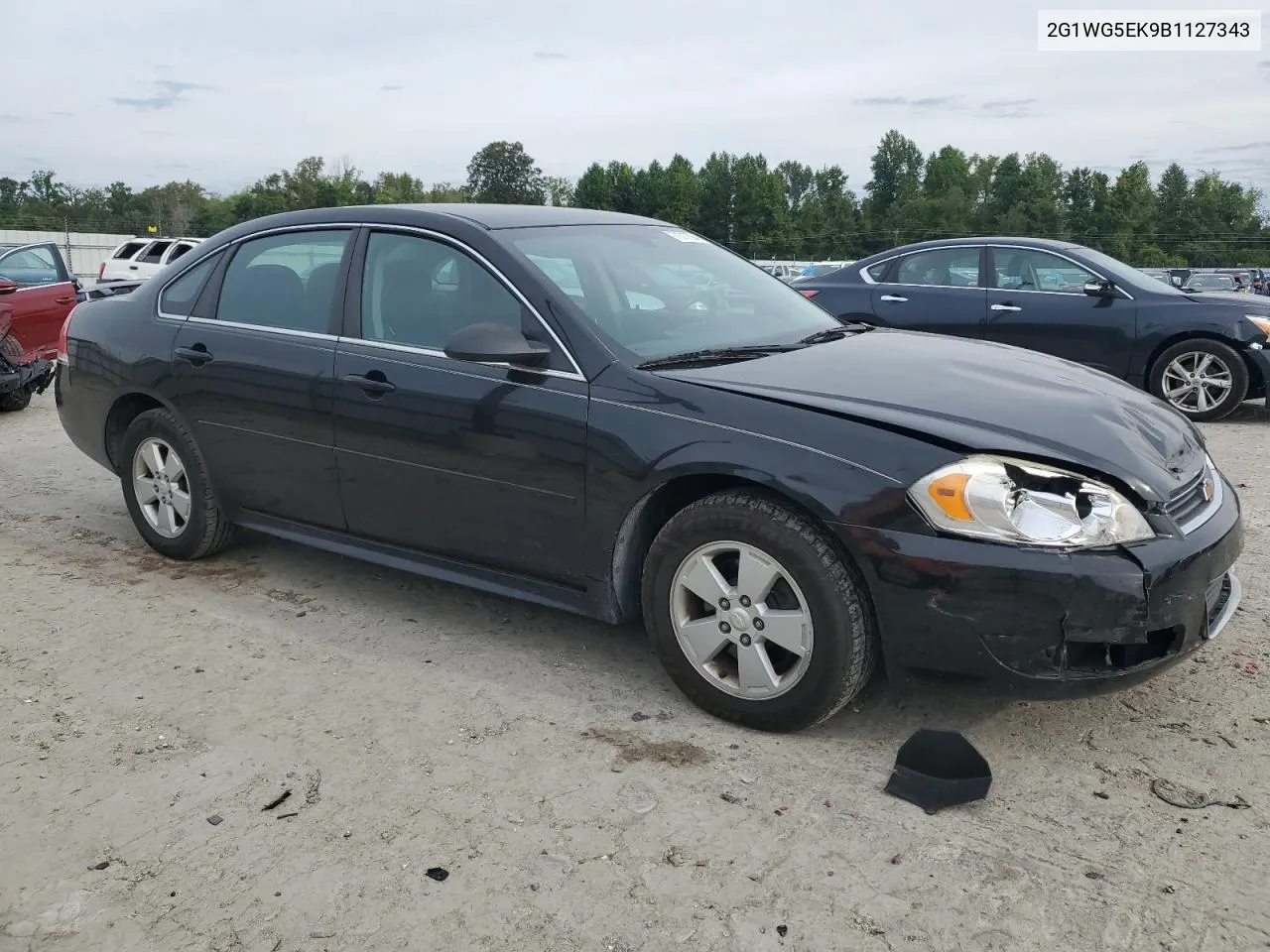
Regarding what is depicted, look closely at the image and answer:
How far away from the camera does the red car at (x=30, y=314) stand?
32.8 feet

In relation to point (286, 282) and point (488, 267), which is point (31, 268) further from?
point (488, 267)

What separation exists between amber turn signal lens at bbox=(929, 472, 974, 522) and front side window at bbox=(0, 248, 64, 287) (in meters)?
10.7

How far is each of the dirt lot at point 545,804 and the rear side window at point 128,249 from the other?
81.9 ft

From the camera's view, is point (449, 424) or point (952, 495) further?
point (449, 424)

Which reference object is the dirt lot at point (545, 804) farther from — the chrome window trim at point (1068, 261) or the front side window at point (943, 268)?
the front side window at point (943, 268)

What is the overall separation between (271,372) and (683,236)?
1846mm

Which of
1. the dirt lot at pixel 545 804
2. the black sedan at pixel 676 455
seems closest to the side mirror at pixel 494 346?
the black sedan at pixel 676 455

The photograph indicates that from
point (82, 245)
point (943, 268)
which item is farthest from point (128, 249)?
point (943, 268)

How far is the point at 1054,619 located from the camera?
311 cm

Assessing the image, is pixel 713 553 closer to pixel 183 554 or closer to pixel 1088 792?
pixel 1088 792

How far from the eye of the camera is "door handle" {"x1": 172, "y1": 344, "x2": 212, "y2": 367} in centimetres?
500

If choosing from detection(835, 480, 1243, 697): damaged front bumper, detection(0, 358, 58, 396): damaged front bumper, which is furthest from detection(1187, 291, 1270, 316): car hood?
detection(0, 358, 58, 396): damaged front bumper

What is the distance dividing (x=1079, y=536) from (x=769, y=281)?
7.43 feet

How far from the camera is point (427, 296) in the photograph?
4.36 m
